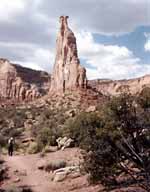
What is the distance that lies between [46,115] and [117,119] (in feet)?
123

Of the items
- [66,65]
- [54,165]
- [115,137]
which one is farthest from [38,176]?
[66,65]

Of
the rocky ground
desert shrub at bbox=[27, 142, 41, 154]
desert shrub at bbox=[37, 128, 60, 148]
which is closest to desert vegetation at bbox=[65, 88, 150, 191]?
the rocky ground

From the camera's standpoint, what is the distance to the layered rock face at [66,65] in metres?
82.8

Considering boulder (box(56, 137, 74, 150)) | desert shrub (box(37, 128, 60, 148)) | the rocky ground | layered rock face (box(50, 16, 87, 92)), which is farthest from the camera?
layered rock face (box(50, 16, 87, 92))

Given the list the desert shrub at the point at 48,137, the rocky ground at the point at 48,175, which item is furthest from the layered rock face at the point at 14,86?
the rocky ground at the point at 48,175

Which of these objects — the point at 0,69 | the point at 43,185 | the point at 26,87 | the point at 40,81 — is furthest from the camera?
the point at 40,81

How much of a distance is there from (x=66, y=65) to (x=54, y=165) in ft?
223

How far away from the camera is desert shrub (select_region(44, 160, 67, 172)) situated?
69.3 ft

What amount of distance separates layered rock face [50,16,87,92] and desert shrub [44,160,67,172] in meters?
59.6

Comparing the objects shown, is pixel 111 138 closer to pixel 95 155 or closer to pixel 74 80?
pixel 95 155

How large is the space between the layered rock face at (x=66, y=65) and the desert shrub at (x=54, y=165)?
59.6 m

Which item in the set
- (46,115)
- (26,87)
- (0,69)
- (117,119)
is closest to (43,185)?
(117,119)

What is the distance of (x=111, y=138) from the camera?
563 inches

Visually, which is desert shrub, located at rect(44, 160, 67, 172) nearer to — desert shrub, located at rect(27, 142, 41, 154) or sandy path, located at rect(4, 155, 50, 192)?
sandy path, located at rect(4, 155, 50, 192)
